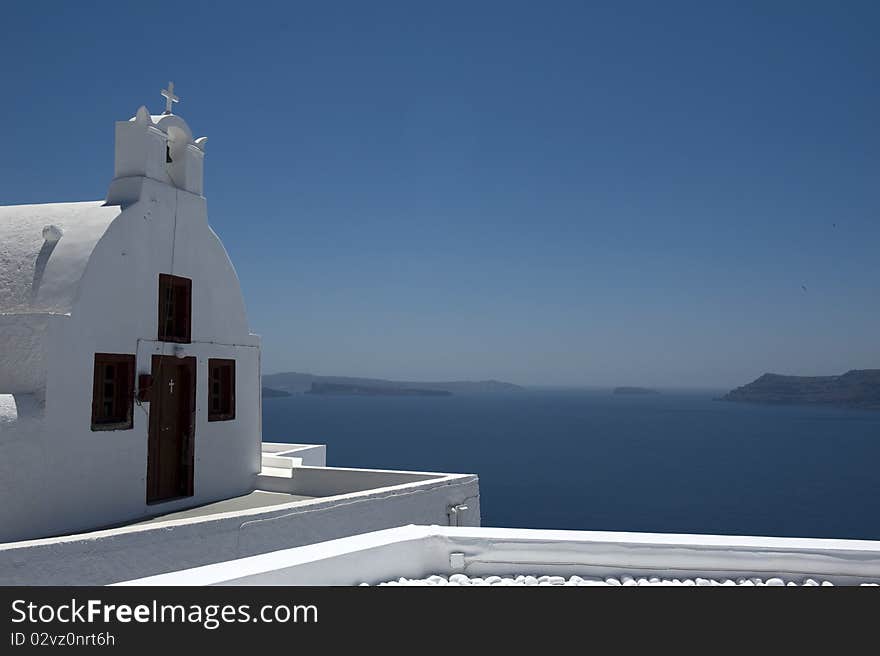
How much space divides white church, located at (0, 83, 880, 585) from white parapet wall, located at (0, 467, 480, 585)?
2 centimetres

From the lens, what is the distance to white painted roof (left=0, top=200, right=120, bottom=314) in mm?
10758

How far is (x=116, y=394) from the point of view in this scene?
11352mm

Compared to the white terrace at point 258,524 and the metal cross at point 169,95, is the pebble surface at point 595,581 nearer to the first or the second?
the white terrace at point 258,524

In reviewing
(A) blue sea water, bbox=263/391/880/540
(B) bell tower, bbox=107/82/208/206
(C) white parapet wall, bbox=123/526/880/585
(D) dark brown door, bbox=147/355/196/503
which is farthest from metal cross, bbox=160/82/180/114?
A: (A) blue sea water, bbox=263/391/880/540

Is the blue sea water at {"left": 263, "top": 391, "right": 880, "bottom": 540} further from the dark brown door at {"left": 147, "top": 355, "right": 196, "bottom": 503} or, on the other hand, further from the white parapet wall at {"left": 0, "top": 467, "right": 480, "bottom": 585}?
the dark brown door at {"left": 147, "top": 355, "right": 196, "bottom": 503}

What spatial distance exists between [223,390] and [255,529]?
3.78 metres

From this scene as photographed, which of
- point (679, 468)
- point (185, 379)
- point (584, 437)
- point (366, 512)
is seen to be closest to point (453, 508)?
point (366, 512)

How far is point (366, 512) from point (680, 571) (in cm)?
793

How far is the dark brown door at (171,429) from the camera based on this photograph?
40.0 feet

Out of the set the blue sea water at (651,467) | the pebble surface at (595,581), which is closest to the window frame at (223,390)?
the pebble surface at (595,581)

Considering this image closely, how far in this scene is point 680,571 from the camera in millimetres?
4969

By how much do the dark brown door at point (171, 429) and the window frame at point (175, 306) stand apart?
0.37 m

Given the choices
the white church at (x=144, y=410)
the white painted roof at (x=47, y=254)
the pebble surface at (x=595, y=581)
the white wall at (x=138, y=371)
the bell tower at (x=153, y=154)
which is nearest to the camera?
the pebble surface at (x=595, y=581)
